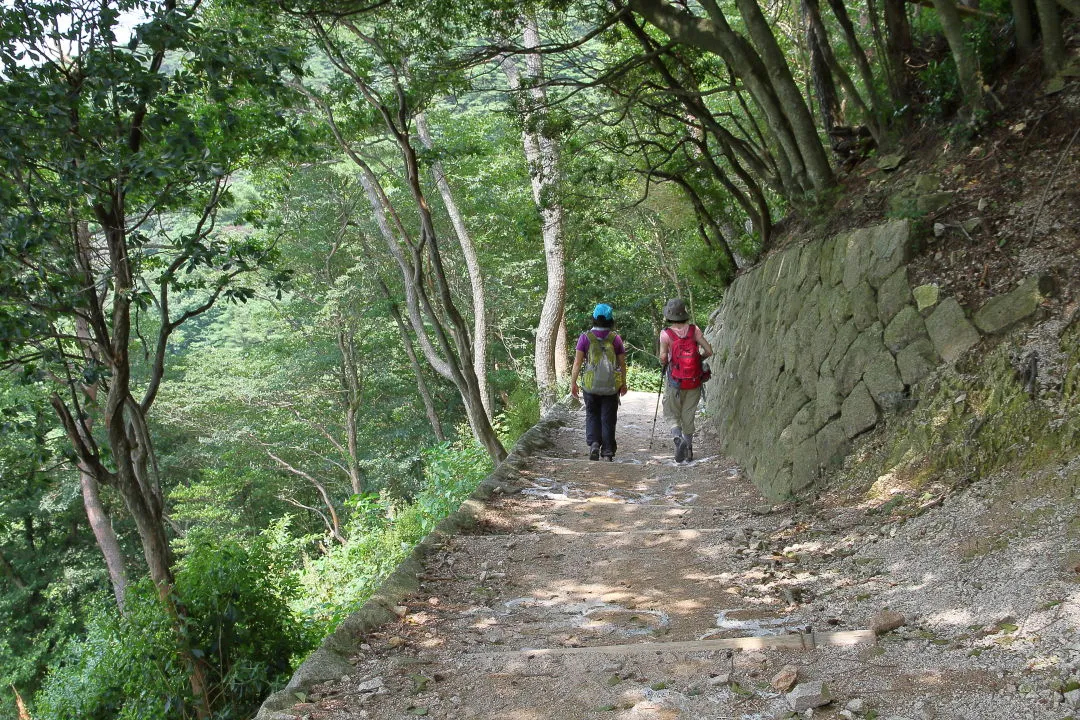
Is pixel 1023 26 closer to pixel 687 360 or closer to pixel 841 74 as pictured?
pixel 841 74

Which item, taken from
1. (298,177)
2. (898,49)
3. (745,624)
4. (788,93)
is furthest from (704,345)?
(298,177)

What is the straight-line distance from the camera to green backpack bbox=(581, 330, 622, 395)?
7.73 meters

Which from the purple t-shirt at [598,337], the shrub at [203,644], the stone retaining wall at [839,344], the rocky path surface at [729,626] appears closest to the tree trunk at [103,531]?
the shrub at [203,644]

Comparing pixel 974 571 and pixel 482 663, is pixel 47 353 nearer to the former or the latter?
pixel 482 663

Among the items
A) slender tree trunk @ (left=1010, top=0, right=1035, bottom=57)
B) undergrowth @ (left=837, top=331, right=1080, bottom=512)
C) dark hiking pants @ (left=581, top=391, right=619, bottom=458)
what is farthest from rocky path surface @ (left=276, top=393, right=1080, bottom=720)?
slender tree trunk @ (left=1010, top=0, right=1035, bottom=57)

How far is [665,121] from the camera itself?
12.1m

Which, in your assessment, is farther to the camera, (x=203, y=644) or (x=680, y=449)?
(x=680, y=449)

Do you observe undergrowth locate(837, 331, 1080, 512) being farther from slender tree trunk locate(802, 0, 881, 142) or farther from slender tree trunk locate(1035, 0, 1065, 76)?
slender tree trunk locate(802, 0, 881, 142)

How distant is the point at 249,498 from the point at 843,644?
82.5 feet

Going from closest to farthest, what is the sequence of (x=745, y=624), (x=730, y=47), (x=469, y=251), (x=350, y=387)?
1. (x=745, y=624)
2. (x=730, y=47)
3. (x=469, y=251)
4. (x=350, y=387)

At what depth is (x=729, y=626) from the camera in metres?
3.39

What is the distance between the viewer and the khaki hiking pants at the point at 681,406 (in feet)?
25.0

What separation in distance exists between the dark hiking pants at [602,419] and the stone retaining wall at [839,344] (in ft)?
4.52

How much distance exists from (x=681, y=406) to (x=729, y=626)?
4423mm
